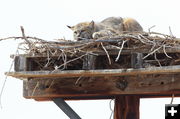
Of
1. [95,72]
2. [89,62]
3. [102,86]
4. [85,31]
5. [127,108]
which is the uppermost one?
[85,31]

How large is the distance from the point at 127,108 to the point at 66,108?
0.79 meters

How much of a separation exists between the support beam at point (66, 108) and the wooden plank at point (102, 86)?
0.30 ft

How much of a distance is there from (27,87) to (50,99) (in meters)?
0.40

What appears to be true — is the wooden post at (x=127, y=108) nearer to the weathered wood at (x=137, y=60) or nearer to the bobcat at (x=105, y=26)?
the weathered wood at (x=137, y=60)

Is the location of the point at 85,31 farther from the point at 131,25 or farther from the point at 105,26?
the point at 131,25

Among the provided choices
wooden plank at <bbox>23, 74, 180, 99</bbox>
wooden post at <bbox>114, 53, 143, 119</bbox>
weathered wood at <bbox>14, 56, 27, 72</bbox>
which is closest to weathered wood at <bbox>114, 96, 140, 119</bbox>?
wooden post at <bbox>114, 53, 143, 119</bbox>

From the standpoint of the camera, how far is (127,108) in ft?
28.8

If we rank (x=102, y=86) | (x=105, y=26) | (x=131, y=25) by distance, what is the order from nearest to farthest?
(x=102, y=86), (x=131, y=25), (x=105, y=26)

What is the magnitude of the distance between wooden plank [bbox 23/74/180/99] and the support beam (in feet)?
0.30

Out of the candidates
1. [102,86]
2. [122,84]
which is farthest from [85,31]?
[122,84]

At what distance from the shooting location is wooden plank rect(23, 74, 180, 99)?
8.00 meters

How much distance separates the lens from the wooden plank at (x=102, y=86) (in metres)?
8.00

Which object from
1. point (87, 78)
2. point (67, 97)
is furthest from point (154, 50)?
point (67, 97)

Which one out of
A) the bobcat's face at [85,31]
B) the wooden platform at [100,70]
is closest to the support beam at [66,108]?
the wooden platform at [100,70]
